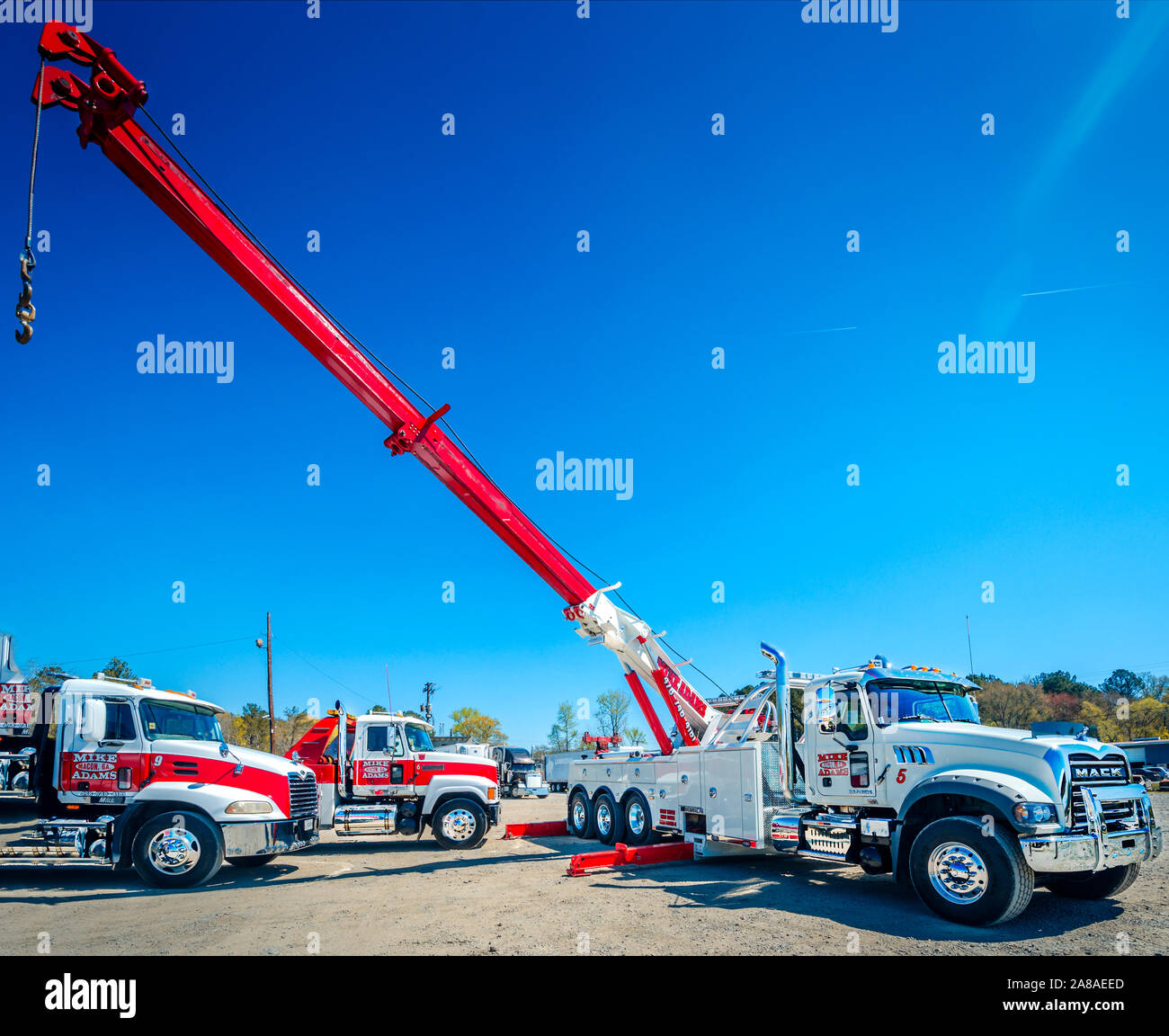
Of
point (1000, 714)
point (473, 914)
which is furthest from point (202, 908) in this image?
point (1000, 714)

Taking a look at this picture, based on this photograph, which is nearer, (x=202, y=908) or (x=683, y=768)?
(x=202, y=908)

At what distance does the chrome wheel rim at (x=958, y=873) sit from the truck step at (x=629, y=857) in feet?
16.3

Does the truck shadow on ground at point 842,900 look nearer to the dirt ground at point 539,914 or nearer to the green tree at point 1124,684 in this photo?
the dirt ground at point 539,914

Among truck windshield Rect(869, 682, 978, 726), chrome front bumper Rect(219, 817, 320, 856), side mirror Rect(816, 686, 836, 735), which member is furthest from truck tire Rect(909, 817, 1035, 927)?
chrome front bumper Rect(219, 817, 320, 856)

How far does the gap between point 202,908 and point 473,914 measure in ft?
10.9

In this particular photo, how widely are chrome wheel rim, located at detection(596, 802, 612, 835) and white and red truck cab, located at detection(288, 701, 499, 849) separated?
2.24m

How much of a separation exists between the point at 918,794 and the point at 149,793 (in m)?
10.0

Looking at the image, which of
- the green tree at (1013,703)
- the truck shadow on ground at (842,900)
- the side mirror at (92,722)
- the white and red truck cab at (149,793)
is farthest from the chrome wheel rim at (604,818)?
the green tree at (1013,703)

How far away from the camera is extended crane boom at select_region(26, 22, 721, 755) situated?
32.2 feet

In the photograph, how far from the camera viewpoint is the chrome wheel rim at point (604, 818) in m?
16.0

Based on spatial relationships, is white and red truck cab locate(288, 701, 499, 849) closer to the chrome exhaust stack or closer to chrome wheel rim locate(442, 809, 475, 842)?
chrome wheel rim locate(442, 809, 475, 842)

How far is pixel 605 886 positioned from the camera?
1066 centimetres

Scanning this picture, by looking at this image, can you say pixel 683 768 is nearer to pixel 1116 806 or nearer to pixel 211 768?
pixel 1116 806

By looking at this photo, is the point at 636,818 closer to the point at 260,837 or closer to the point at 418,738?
the point at 418,738
